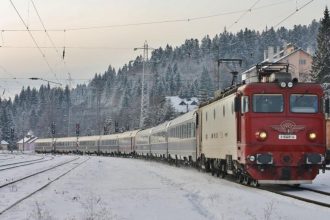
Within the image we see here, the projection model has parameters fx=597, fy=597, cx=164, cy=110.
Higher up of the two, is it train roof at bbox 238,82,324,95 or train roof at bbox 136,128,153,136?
train roof at bbox 238,82,324,95

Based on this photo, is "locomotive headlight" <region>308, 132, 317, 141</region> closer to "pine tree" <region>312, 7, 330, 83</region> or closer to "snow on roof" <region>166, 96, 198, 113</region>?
"pine tree" <region>312, 7, 330, 83</region>

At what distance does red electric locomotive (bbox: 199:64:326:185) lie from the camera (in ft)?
64.6

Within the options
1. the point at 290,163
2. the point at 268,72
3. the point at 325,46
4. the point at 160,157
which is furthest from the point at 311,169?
the point at 325,46

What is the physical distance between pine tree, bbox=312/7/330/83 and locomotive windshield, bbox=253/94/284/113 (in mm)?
58108

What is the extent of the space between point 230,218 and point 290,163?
8.17m

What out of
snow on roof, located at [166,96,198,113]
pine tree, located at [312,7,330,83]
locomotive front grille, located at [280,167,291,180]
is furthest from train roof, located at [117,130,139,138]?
snow on roof, located at [166,96,198,113]

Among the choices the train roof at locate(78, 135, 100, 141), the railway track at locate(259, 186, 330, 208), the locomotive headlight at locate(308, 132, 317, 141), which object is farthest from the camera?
the train roof at locate(78, 135, 100, 141)

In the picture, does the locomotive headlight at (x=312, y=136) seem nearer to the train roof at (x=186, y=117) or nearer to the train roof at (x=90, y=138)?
the train roof at (x=186, y=117)

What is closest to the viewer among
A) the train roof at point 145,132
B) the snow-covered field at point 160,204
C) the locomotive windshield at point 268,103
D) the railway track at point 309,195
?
the snow-covered field at point 160,204

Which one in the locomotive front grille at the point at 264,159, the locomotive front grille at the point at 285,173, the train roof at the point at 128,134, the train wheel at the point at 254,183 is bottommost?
the train wheel at the point at 254,183

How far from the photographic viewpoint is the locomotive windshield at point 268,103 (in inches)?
795

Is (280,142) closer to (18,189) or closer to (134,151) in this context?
(18,189)

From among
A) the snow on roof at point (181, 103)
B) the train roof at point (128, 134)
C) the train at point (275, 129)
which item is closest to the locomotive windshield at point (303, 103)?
the train at point (275, 129)

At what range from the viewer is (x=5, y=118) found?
546 ft
